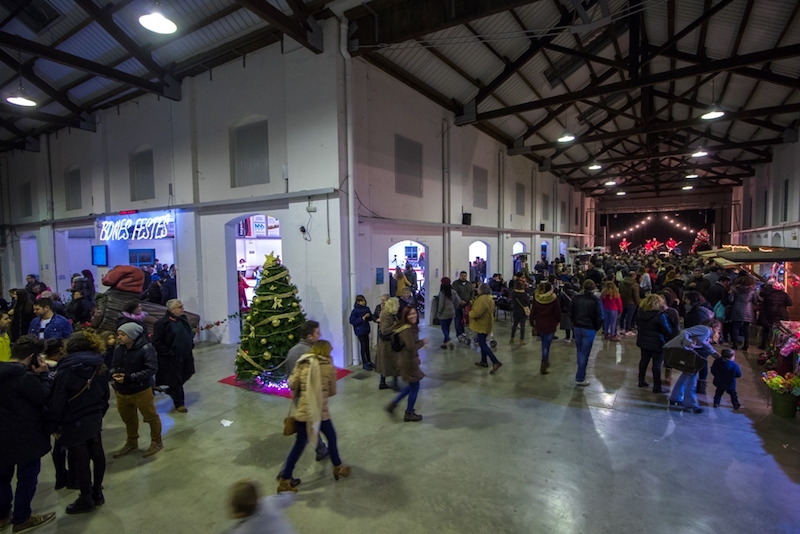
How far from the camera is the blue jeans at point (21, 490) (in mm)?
3018

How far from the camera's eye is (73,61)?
7375mm

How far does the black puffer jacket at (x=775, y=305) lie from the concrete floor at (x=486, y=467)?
8.25ft

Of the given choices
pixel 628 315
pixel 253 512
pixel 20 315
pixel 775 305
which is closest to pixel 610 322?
pixel 628 315

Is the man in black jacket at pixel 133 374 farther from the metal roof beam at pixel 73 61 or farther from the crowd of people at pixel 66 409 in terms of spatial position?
the metal roof beam at pixel 73 61

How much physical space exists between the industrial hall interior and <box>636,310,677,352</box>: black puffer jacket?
4 centimetres

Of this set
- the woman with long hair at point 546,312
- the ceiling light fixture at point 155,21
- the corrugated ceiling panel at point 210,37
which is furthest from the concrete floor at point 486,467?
the corrugated ceiling panel at point 210,37

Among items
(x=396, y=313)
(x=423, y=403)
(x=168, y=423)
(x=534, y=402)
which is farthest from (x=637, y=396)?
(x=168, y=423)

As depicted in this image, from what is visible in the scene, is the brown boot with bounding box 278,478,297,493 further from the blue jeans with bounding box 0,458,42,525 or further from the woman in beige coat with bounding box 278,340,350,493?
the blue jeans with bounding box 0,458,42,525

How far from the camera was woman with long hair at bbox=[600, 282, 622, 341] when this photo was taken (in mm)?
7722

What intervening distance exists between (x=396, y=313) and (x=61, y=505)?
12.9 ft

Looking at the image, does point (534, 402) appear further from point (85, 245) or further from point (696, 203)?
point (696, 203)

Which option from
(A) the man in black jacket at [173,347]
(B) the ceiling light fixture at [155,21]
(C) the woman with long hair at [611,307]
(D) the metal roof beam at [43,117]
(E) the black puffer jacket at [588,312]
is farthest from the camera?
(D) the metal roof beam at [43,117]

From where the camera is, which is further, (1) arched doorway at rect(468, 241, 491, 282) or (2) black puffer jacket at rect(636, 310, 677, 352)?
(1) arched doorway at rect(468, 241, 491, 282)

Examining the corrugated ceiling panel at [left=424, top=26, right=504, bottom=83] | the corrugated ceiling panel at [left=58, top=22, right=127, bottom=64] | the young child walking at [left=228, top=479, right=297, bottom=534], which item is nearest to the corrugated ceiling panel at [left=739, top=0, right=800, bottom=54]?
the corrugated ceiling panel at [left=424, top=26, right=504, bottom=83]
